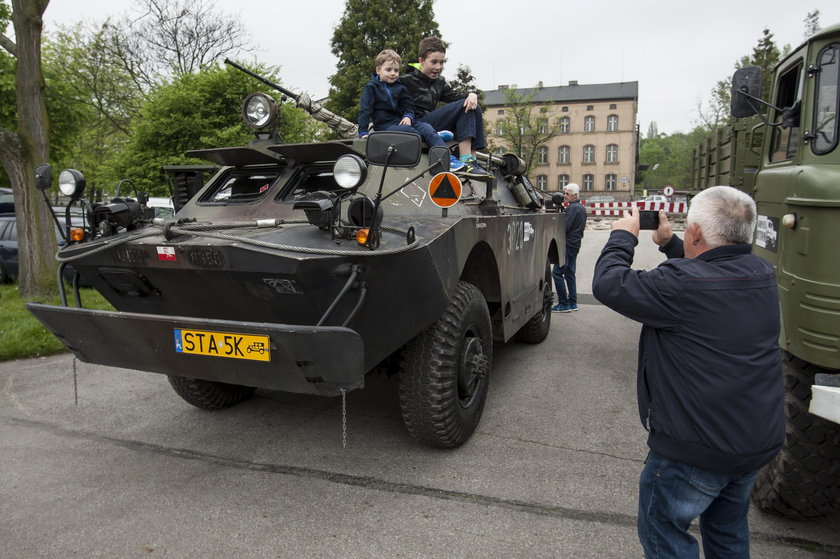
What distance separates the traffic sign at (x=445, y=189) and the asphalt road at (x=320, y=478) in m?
1.55

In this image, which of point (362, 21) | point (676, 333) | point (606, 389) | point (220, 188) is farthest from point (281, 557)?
point (362, 21)

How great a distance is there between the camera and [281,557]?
2.75 meters

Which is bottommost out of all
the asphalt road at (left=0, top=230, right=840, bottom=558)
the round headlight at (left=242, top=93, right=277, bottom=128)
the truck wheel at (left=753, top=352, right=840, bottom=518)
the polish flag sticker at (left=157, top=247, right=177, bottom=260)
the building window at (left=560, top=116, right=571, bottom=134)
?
the asphalt road at (left=0, top=230, right=840, bottom=558)

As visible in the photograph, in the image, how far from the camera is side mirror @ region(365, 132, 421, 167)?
2.88 m

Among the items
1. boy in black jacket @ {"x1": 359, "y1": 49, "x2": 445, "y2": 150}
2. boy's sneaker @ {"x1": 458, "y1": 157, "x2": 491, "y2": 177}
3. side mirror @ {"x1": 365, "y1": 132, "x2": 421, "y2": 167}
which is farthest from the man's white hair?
boy in black jacket @ {"x1": 359, "y1": 49, "x2": 445, "y2": 150}

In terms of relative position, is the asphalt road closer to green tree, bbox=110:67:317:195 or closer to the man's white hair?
the man's white hair

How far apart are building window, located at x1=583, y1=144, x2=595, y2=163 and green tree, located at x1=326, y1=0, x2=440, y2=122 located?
122ft

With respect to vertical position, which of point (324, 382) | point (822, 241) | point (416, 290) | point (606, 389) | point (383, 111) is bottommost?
point (606, 389)

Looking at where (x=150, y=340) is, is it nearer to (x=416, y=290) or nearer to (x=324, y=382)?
(x=324, y=382)

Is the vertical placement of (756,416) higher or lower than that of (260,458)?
higher

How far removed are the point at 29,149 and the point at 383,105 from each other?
5.94 meters

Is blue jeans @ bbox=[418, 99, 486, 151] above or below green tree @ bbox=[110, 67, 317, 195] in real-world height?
below

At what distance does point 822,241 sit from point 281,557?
266cm

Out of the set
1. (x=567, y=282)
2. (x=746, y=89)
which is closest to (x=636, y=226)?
(x=746, y=89)
